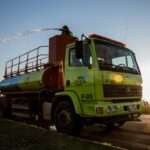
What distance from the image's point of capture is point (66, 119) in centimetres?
840

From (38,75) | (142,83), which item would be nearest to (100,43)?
(142,83)

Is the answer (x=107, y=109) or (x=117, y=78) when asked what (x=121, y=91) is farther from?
(x=107, y=109)

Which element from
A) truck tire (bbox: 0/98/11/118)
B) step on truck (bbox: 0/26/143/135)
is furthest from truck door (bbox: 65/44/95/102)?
truck tire (bbox: 0/98/11/118)

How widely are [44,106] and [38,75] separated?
49.8 inches

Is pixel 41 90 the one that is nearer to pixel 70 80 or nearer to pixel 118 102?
pixel 70 80

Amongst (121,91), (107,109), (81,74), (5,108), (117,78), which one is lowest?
(107,109)

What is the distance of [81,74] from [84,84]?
0.36m

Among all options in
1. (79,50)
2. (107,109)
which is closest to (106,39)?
(79,50)

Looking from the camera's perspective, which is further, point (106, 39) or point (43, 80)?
point (43, 80)

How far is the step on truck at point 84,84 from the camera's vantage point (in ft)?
24.7

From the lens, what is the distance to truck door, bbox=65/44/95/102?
7.68 meters

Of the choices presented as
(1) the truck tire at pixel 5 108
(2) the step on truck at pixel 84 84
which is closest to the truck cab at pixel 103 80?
(2) the step on truck at pixel 84 84

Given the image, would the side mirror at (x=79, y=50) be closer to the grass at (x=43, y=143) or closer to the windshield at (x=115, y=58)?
the windshield at (x=115, y=58)

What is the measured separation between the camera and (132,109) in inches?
321
